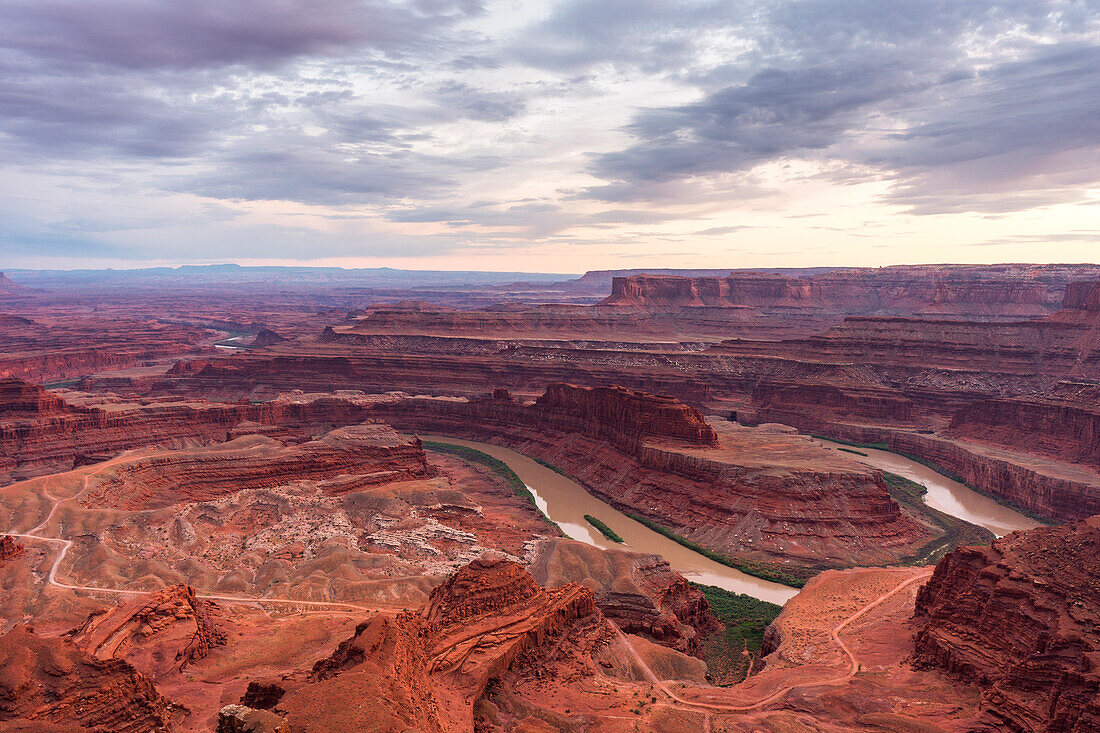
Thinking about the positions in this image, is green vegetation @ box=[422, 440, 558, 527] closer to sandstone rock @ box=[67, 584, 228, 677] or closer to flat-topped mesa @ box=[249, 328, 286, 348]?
sandstone rock @ box=[67, 584, 228, 677]

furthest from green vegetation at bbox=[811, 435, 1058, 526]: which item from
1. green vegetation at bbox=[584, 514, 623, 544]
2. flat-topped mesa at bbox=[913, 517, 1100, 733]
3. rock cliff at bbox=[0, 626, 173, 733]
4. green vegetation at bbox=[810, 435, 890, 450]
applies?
rock cliff at bbox=[0, 626, 173, 733]

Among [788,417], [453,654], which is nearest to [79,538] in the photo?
[453,654]

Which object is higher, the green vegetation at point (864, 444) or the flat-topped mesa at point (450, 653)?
the flat-topped mesa at point (450, 653)

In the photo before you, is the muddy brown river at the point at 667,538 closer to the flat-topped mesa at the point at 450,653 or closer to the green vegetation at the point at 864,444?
the green vegetation at the point at 864,444

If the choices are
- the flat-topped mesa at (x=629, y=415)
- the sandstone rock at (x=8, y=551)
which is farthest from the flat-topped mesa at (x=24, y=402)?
the flat-topped mesa at (x=629, y=415)

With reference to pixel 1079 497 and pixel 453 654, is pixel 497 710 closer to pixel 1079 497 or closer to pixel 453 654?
pixel 453 654

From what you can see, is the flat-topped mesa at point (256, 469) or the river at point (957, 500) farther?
the river at point (957, 500)

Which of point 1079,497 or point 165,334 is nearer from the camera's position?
point 1079,497
